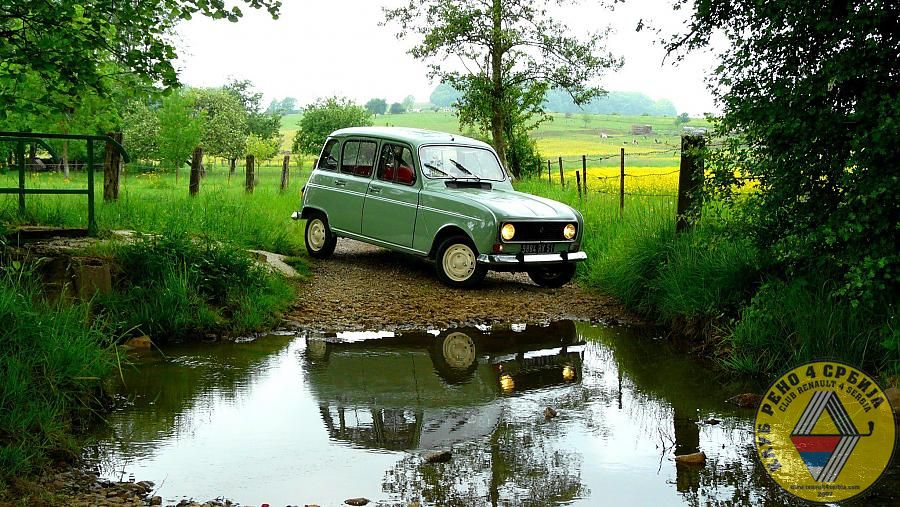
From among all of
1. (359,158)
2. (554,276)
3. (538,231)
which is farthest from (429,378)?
(359,158)

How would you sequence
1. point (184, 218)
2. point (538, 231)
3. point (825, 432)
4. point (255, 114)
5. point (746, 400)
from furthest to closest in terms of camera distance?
1. point (255, 114)
2. point (184, 218)
3. point (538, 231)
4. point (746, 400)
5. point (825, 432)

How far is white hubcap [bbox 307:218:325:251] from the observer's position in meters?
13.4

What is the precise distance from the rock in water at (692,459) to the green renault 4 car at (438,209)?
5622 millimetres

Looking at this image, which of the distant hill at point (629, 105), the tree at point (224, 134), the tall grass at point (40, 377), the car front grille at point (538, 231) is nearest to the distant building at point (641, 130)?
the tree at point (224, 134)

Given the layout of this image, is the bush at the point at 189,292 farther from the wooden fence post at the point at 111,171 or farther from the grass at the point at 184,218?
the wooden fence post at the point at 111,171

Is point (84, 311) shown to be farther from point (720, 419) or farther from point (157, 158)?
point (157, 158)

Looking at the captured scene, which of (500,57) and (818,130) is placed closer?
(818,130)

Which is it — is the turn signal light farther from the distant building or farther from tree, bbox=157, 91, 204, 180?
tree, bbox=157, 91, 204, 180


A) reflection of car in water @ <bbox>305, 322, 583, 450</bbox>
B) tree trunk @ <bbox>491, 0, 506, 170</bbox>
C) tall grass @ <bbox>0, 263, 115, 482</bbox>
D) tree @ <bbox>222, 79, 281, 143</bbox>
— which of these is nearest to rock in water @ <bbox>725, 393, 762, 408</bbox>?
reflection of car in water @ <bbox>305, 322, 583, 450</bbox>

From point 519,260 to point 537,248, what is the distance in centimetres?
33

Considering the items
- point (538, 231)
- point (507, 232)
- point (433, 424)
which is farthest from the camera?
point (538, 231)

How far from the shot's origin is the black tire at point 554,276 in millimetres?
11930

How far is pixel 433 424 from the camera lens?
6.29 meters

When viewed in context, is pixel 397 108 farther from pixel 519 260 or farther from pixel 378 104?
pixel 519 260
